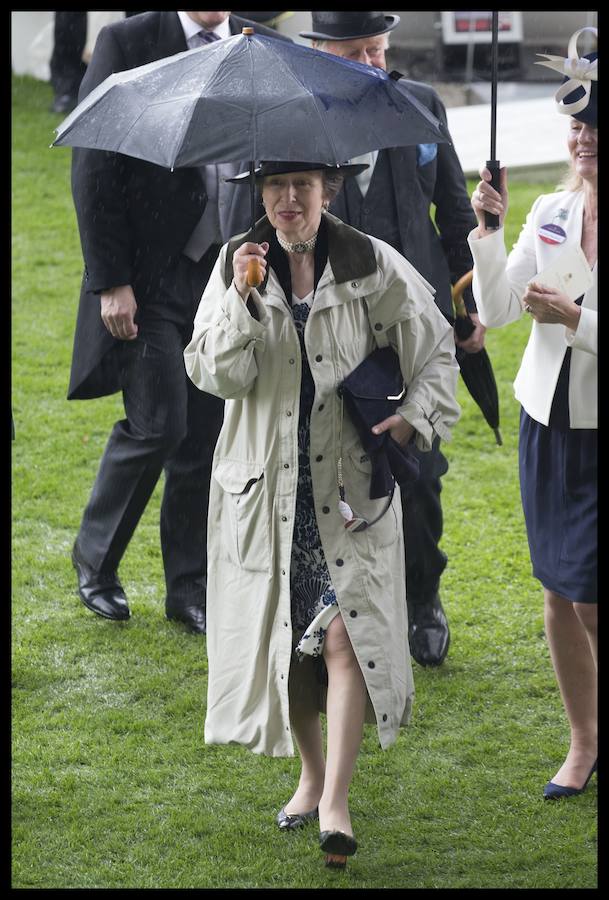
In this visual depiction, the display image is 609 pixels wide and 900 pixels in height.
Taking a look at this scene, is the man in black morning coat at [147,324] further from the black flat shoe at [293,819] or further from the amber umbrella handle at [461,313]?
the black flat shoe at [293,819]

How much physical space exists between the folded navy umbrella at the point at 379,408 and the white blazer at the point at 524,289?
0.41 meters

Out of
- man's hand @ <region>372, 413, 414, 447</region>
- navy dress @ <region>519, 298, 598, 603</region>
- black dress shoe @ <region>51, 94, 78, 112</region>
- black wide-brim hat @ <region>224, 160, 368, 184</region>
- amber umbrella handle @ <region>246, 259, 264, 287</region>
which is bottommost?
black dress shoe @ <region>51, 94, 78, 112</region>

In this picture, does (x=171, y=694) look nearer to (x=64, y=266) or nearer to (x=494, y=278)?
(x=494, y=278)

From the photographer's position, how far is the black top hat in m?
5.44

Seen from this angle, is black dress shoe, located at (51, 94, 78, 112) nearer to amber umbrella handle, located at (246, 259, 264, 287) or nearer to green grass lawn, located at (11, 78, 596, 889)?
green grass lawn, located at (11, 78, 596, 889)

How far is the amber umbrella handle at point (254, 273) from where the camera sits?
421 centimetres

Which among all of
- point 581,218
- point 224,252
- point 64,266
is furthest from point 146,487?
point 64,266

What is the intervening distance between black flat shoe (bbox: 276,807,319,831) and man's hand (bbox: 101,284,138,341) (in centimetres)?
206

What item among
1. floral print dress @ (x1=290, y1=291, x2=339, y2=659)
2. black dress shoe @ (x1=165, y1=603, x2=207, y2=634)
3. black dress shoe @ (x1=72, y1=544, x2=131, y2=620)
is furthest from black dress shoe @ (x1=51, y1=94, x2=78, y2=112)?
floral print dress @ (x1=290, y1=291, x2=339, y2=659)

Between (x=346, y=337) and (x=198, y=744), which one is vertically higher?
(x=346, y=337)

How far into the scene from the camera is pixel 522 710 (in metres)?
5.61

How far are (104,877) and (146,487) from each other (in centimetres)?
209

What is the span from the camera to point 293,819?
473cm

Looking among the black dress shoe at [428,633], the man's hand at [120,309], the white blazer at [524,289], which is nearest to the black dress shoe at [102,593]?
the man's hand at [120,309]
